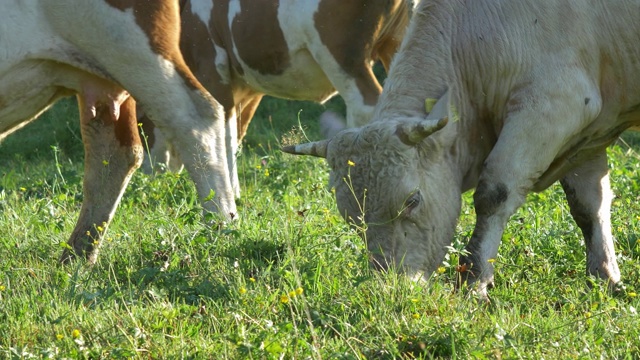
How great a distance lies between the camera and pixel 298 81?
8.84m

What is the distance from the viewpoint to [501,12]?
5.54m

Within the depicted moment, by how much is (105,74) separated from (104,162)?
60cm

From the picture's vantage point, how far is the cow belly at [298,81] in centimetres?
853

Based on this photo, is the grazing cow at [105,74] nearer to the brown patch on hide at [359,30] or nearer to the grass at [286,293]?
the grass at [286,293]

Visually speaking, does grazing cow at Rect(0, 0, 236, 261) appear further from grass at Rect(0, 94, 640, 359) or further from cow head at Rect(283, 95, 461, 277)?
cow head at Rect(283, 95, 461, 277)

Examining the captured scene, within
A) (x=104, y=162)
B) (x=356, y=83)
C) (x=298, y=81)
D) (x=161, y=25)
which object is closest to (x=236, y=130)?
(x=298, y=81)

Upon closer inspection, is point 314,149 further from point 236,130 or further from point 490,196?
point 236,130

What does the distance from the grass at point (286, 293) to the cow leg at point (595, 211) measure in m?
0.11

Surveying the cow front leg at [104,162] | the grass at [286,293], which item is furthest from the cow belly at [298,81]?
the cow front leg at [104,162]

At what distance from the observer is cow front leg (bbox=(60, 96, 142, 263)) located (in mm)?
6215

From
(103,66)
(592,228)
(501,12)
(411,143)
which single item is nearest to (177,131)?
(103,66)

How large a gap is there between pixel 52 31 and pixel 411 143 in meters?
1.99

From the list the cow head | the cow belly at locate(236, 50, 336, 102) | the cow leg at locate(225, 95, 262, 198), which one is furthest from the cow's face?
the cow belly at locate(236, 50, 336, 102)

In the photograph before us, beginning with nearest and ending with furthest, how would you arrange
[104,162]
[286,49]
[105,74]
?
[105,74] < [104,162] < [286,49]
